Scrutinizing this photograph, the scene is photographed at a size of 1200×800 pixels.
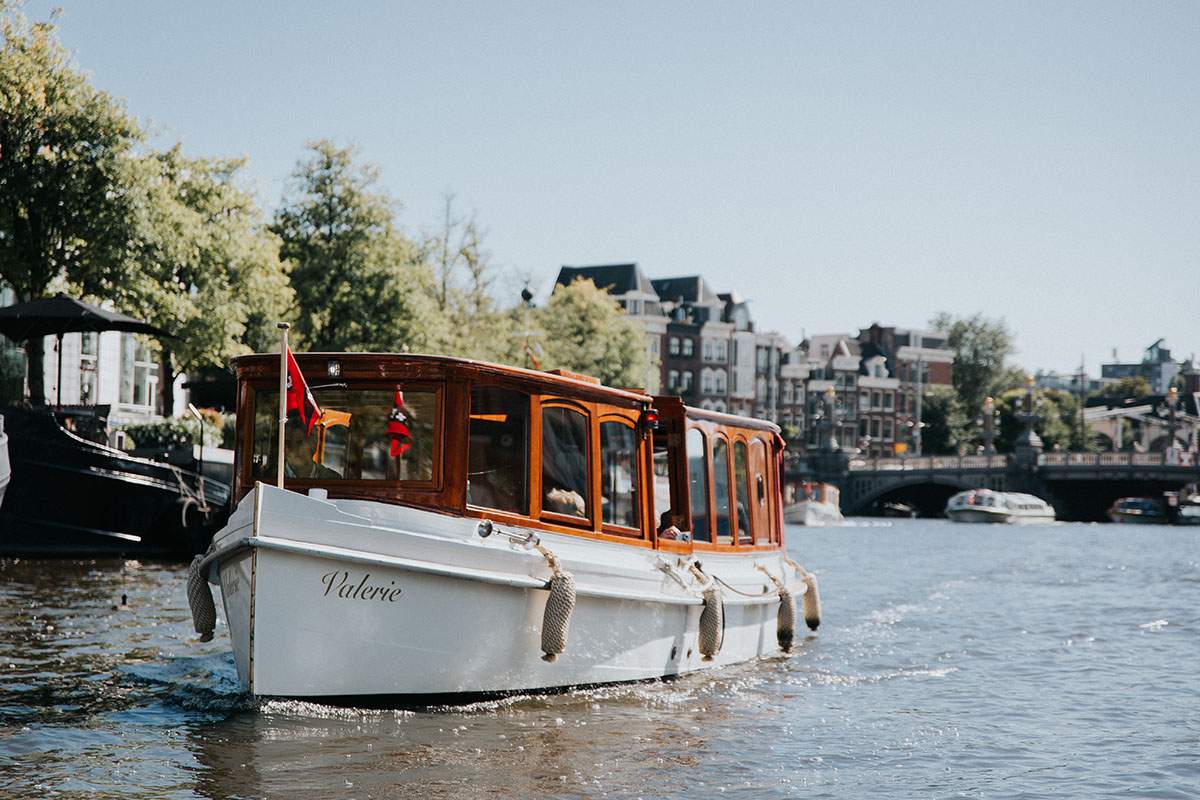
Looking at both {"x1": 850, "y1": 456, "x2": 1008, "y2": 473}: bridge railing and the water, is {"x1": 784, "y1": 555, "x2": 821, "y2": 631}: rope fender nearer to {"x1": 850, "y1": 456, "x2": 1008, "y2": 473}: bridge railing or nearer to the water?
the water

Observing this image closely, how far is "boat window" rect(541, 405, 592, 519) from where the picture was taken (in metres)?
14.8

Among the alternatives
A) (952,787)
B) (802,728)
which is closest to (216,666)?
(802,728)

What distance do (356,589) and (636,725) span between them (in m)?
3.09

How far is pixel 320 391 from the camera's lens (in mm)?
13898

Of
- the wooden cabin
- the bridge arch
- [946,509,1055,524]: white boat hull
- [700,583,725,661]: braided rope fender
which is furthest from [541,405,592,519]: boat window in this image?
the bridge arch

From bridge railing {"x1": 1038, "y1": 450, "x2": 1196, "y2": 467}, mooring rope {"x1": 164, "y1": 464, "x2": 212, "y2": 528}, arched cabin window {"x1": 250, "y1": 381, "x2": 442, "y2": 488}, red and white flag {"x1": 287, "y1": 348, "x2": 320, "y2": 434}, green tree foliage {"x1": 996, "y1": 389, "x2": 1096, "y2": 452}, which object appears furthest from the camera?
green tree foliage {"x1": 996, "y1": 389, "x2": 1096, "y2": 452}

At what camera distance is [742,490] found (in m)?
19.4

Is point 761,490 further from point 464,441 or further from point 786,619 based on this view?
point 464,441

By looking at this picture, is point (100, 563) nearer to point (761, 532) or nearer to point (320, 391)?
point (761, 532)

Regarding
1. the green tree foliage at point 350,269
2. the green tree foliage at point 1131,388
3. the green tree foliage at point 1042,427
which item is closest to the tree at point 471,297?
the green tree foliage at point 350,269

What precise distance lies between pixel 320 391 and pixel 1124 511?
8798 cm

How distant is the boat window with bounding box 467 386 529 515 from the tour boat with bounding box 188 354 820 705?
0.05ft

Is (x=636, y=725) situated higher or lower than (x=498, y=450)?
lower

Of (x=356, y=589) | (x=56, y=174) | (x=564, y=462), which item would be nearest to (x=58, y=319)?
(x=56, y=174)
